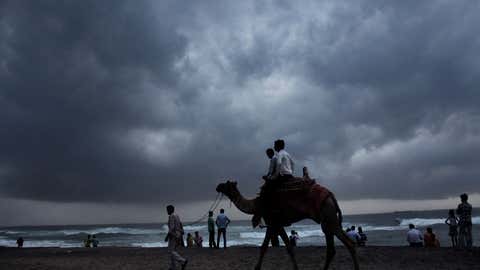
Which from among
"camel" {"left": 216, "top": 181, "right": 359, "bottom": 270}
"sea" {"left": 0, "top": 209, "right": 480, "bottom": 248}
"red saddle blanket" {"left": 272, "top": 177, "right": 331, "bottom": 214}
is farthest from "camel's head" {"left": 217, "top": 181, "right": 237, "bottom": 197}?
"sea" {"left": 0, "top": 209, "right": 480, "bottom": 248}

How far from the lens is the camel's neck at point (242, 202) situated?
471 inches

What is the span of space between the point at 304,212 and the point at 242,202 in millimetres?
1716

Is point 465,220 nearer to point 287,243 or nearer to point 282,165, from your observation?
point 287,243

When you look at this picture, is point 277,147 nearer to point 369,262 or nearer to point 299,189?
point 299,189

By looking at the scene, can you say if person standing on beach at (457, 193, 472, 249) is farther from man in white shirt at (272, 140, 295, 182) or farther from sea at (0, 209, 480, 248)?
sea at (0, 209, 480, 248)

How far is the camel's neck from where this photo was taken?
1195 centimetres

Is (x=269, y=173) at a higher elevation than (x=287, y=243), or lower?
higher

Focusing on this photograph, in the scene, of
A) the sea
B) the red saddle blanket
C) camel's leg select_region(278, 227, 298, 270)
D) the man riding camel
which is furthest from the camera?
the sea

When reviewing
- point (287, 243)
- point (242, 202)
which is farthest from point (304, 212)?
point (242, 202)

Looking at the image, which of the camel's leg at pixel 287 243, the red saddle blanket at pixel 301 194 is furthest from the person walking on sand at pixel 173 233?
the red saddle blanket at pixel 301 194

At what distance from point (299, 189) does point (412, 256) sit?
26.0 ft

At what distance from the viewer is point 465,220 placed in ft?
64.9

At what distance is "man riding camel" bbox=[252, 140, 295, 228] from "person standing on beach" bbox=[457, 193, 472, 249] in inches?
425

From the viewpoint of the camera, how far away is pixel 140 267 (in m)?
16.4
